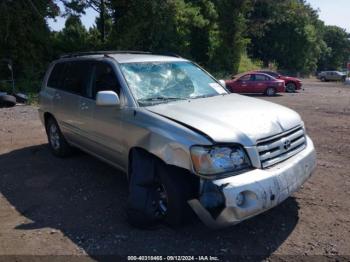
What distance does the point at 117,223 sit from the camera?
4.39 metres

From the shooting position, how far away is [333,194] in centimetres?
507

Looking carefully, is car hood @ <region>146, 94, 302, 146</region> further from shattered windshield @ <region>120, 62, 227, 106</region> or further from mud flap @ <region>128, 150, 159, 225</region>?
mud flap @ <region>128, 150, 159, 225</region>

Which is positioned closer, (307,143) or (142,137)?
(142,137)

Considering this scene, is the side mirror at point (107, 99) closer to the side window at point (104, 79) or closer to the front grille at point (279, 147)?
the side window at point (104, 79)

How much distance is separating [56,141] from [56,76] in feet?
3.81

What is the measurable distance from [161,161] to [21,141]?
5611 millimetres

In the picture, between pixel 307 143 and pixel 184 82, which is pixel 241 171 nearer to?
pixel 307 143

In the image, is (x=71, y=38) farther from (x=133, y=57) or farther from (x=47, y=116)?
(x=133, y=57)

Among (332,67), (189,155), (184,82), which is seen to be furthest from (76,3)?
(332,67)

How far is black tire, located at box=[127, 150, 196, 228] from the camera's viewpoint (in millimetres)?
3913

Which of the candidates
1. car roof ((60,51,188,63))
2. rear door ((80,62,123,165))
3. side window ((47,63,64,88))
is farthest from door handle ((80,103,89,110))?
side window ((47,63,64,88))

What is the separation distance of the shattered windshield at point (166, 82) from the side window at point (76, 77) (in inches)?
37.7

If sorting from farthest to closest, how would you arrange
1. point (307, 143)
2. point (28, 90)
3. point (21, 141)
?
point (28, 90) < point (21, 141) < point (307, 143)

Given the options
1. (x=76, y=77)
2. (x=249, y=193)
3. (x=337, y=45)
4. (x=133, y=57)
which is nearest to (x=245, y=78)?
(x=76, y=77)
